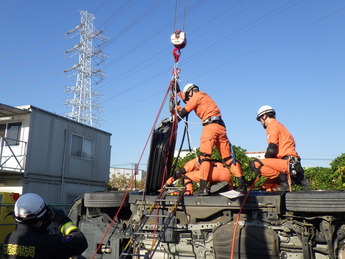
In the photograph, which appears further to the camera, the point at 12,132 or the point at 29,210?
the point at 12,132

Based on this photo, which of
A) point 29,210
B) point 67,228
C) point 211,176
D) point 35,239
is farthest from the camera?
point 211,176

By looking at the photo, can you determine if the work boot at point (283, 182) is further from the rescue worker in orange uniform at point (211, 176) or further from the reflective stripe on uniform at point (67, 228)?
the reflective stripe on uniform at point (67, 228)

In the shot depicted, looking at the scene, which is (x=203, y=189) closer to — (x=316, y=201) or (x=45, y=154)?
(x=316, y=201)

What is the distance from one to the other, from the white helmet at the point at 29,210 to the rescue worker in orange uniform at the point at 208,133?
342 cm

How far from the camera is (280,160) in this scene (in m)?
6.41

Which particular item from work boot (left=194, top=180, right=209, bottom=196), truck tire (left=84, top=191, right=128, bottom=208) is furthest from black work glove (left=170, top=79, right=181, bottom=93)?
truck tire (left=84, top=191, right=128, bottom=208)

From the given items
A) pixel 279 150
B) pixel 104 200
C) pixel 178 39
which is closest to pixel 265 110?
pixel 279 150

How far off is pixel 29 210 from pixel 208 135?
3.91m

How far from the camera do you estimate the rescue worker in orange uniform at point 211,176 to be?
20.1ft

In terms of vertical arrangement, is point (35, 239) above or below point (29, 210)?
below

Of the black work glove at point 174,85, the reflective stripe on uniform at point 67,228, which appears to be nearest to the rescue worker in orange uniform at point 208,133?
the black work glove at point 174,85

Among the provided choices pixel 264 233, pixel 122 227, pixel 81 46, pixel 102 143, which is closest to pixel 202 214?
pixel 264 233

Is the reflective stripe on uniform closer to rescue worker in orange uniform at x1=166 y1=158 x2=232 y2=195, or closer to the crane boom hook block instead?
rescue worker in orange uniform at x1=166 y1=158 x2=232 y2=195

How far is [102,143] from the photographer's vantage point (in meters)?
19.3
